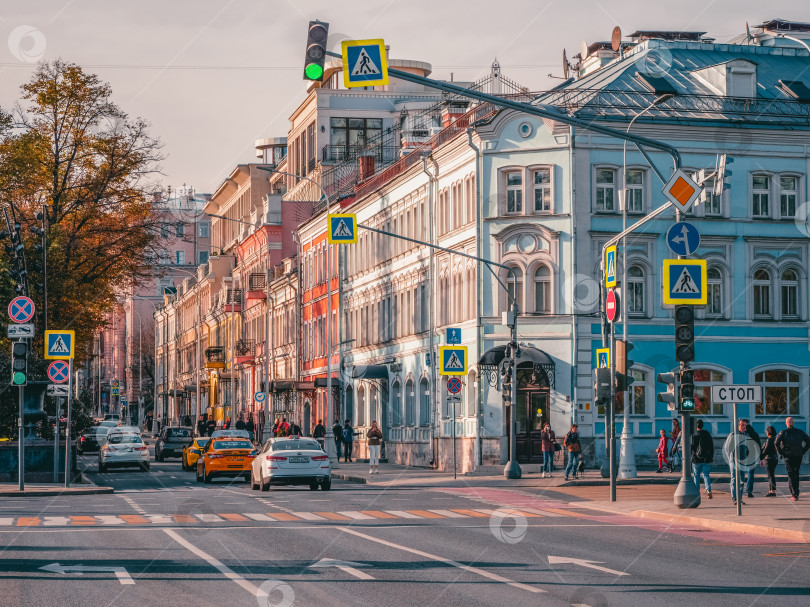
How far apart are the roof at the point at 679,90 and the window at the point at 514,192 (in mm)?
2836

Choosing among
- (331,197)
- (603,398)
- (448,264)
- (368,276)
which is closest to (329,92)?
(331,197)

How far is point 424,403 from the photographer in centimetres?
5284

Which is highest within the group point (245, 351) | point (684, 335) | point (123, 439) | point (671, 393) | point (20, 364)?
point (245, 351)

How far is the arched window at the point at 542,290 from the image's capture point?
46188 millimetres

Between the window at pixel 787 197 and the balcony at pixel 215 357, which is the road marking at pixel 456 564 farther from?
the balcony at pixel 215 357

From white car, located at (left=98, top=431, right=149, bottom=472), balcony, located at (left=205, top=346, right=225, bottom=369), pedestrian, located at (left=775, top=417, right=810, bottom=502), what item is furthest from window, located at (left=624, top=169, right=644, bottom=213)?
balcony, located at (left=205, top=346, right=225, bottom=369)

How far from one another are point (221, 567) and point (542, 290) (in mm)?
31268

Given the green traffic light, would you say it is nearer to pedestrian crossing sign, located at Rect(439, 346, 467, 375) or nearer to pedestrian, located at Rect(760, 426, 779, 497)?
pedestrian, located at Rect(760, 426, 779, 497)

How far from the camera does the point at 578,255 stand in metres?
45.7

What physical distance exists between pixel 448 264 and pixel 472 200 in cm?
412

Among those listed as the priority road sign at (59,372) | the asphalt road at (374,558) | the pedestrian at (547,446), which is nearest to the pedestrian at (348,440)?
the pedestrian at (547,446)

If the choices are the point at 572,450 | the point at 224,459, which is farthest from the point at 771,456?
the point at 224,459

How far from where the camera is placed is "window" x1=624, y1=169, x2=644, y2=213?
153 feet

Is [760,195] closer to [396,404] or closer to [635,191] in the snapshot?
[635,191]
